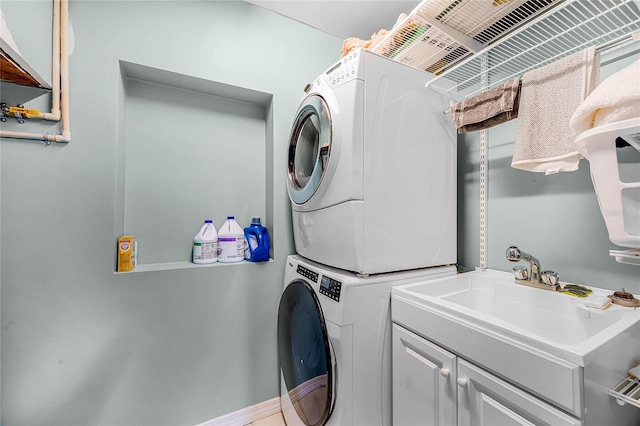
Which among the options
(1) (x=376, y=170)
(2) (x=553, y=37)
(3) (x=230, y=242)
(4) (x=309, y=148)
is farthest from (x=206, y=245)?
(2) (x=553, y=37)

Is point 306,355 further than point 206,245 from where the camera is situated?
No

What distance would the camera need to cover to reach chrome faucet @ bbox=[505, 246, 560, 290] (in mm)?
1201

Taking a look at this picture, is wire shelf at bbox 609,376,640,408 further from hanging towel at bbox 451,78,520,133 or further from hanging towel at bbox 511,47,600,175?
hanging towel at bbox 451,78,520,133

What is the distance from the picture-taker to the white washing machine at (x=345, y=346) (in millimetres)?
1134

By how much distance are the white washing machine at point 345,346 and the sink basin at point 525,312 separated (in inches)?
5.7

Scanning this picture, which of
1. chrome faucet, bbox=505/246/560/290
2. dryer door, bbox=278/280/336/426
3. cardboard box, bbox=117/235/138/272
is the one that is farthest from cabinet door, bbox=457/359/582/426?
cardboard box, bbox=117/235/138/272

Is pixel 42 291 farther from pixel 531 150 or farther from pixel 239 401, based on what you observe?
pixel 531 150

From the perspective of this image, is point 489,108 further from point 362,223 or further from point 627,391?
point 627,391

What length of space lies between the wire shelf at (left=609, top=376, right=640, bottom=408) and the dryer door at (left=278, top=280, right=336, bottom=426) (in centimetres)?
93

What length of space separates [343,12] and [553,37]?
1401 mm

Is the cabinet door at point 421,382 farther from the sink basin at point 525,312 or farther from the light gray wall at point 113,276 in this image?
the light gray wall at point 113,276

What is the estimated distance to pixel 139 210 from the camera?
1.73 meters

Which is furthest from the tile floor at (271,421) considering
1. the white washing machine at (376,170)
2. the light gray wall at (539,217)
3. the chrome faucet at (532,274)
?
the chrome faucet at (532,274)

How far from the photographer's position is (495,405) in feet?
2.78
